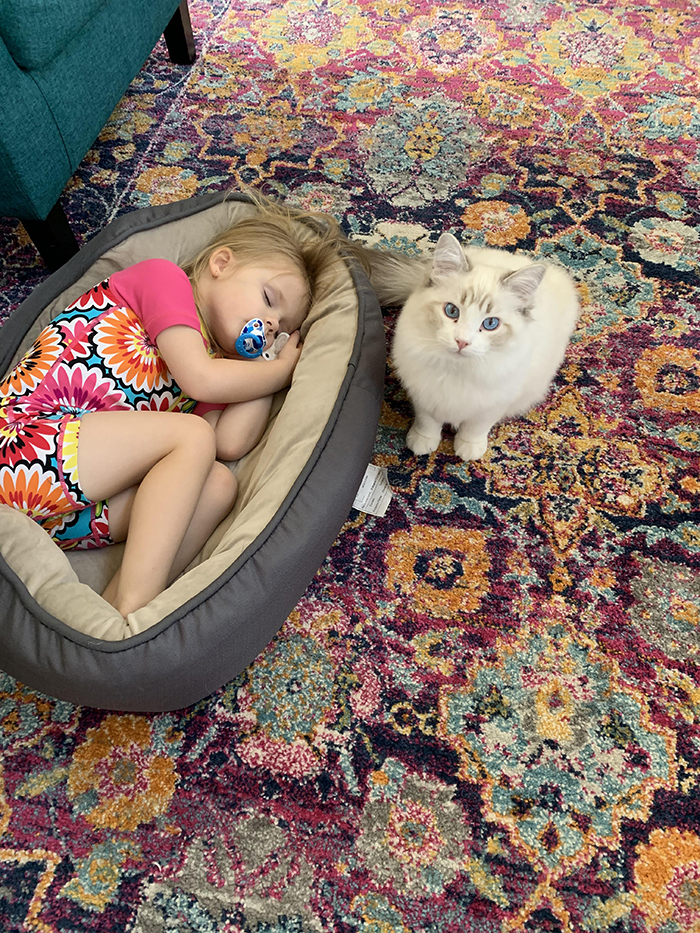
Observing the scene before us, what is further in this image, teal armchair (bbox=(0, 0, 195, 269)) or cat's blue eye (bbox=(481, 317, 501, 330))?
teal armchair (bbox=(0, 0, 195, 269))

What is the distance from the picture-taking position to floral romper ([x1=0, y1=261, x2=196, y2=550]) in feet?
3.86

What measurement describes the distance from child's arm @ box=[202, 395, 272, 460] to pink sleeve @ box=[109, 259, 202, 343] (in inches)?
8.3

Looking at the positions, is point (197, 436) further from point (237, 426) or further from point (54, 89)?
point (54, 89)

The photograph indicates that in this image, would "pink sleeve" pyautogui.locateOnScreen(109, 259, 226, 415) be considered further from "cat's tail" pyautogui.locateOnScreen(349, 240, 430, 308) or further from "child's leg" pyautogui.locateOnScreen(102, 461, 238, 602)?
"cat's tail" pyautogui.locateOnScreen(349, 240, 430, 308)

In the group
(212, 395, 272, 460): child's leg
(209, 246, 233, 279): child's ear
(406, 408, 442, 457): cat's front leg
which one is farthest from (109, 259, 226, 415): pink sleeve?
(406, 408, 442, 457): cat's front leg

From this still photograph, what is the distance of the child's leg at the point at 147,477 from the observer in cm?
119

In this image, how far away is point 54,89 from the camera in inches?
63.3

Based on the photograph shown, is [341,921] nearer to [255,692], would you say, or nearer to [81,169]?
[255,692]

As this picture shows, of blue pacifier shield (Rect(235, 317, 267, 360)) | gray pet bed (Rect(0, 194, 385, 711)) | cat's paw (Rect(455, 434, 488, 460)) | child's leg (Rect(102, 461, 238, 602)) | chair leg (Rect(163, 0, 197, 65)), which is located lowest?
cat's paw (Rect(455, 434, 488, 460))

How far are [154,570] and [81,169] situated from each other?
157 cm

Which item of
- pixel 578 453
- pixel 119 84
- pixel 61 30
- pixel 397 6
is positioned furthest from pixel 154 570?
→ pixel 397 6

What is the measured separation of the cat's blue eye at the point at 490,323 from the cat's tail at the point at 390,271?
0.47 meters

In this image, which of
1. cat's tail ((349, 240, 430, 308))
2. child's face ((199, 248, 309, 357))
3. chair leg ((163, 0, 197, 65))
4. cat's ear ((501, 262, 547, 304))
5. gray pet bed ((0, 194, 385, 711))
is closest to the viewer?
gray pet bed ((0, 194, 385, 711))

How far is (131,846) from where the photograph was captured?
3.50ft
